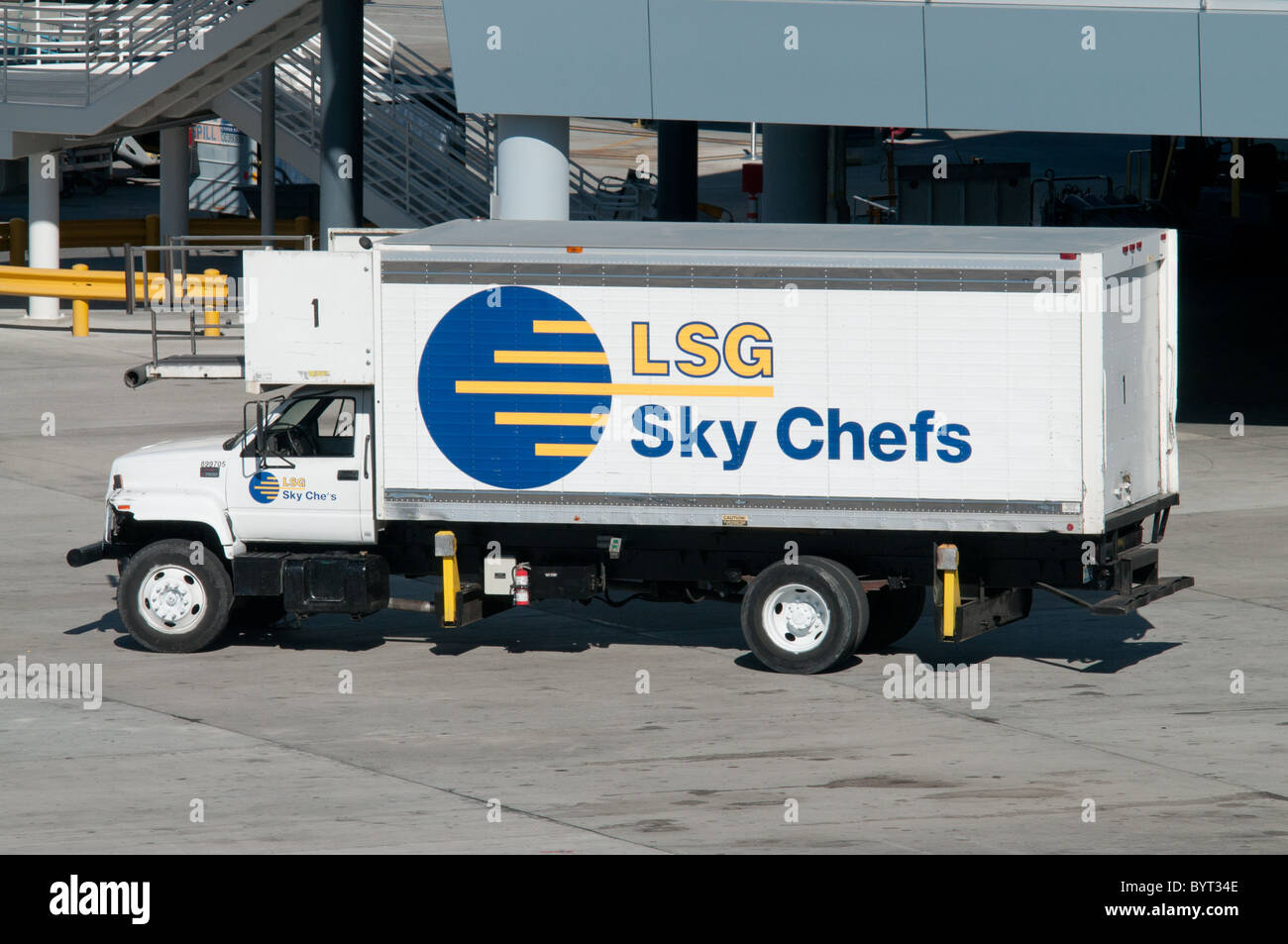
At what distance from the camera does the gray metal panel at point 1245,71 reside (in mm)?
21859

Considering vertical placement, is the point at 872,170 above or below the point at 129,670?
above

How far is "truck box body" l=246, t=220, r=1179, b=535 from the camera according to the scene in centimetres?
1401

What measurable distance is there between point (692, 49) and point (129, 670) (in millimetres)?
11141

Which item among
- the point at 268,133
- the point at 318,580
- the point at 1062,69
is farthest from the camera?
the point at 268,133

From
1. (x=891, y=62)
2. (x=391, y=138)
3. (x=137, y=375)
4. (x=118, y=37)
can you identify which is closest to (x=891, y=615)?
(x=137, y=375)

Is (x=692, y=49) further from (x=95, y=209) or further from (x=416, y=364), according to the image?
(x=95, y=209)

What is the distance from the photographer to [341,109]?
28.2 m

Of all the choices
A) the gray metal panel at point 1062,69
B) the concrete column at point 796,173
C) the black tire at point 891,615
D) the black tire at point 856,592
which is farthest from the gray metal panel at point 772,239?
the concrete column at point 796,173

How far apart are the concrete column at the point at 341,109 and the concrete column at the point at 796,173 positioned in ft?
21.5

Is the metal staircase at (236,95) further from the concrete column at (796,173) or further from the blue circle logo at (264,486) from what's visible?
the blue circle logo at (264,486)

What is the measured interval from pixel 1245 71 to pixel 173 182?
74.9ft

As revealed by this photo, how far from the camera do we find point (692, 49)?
2259cm

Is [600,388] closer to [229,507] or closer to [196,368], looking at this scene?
[229,507]

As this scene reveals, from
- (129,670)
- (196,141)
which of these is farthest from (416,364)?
(196,141)
